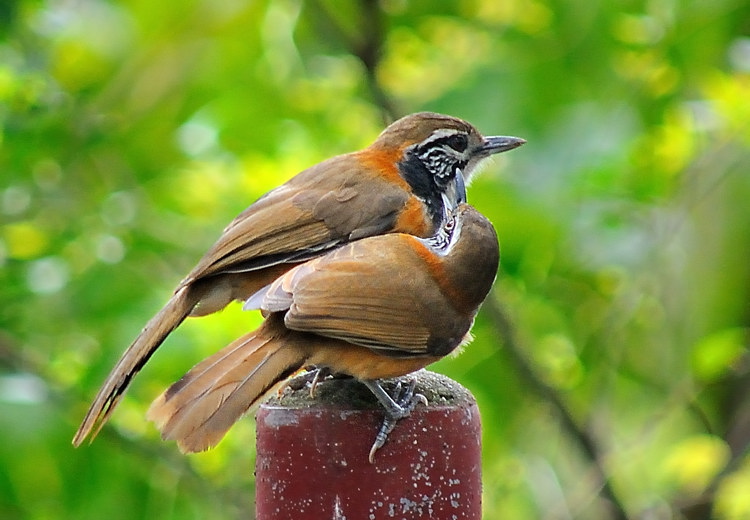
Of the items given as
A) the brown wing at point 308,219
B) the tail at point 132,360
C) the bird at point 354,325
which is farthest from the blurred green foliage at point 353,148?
the bird at point 354,325

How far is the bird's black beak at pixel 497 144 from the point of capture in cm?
499

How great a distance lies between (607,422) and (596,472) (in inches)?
33.7

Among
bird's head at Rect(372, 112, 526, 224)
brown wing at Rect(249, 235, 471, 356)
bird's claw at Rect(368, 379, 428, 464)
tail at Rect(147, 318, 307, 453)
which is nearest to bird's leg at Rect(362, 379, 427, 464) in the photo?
bird's claw at Rect(368, 379, 428, 464)

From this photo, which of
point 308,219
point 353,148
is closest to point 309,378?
point 308,219

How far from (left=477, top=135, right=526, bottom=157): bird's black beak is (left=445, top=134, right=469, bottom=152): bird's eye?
77 mm

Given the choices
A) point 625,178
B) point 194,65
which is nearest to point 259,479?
point 194,65

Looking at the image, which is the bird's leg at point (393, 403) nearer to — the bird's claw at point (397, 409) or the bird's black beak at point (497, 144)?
the bird's claw at point (397, 409)

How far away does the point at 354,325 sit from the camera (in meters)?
3.27

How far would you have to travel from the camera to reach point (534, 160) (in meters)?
5.30

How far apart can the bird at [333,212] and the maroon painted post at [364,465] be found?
105 centimetres

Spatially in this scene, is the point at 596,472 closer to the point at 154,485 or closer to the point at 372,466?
the point at 154,485

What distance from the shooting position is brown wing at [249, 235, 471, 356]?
3.22m

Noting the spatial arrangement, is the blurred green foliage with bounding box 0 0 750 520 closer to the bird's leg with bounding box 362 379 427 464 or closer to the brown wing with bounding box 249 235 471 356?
the brown wing with bounding box 249 235 471 356

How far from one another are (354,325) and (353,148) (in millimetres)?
3656
